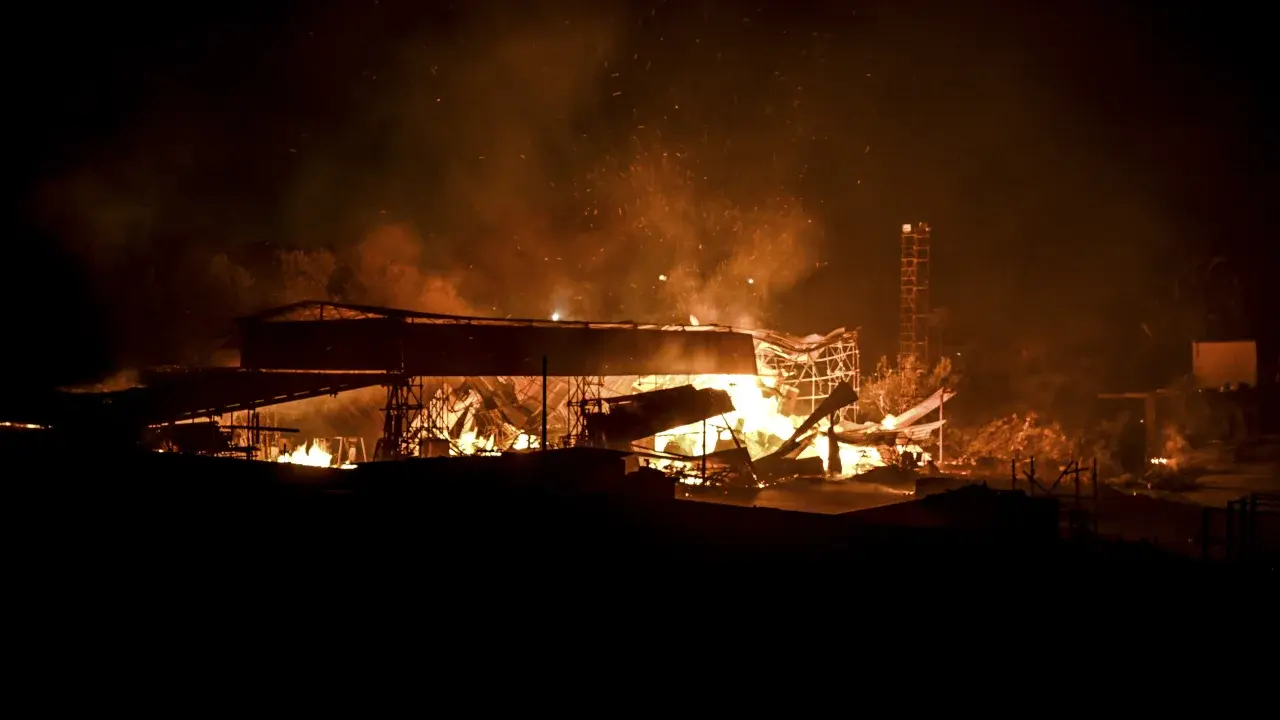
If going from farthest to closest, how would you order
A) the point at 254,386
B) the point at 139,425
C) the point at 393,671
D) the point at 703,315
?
1. the point at 703,315
2. the point at 254,386
3. the point at 139,425
4. the point at 393,671

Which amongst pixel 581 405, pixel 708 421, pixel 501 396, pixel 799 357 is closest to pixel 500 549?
pixel 581 405

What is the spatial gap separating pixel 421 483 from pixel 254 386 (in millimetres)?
10815

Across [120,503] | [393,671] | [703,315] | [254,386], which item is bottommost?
[393,671]

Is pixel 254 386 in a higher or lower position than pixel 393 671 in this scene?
higher

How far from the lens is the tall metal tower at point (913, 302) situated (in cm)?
4100

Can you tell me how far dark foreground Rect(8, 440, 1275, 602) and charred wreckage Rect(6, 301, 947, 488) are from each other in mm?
7587

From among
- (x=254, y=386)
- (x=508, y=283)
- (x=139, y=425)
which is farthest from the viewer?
(x=508, y=283)

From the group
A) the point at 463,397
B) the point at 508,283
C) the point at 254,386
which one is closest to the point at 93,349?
the point at 254,386

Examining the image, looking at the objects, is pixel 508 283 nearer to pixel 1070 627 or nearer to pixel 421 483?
pixel 421 483

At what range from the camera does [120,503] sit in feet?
33.7

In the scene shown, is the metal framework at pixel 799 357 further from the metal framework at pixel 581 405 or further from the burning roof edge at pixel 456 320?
the metal framework at pixel 581 405

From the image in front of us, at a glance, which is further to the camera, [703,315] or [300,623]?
[703,315]

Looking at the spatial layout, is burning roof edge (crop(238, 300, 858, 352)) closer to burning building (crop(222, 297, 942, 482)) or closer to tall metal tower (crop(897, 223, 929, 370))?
burning building (crop(222, 297, 942, 482))

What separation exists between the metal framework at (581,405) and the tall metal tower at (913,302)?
18559 millimetres
